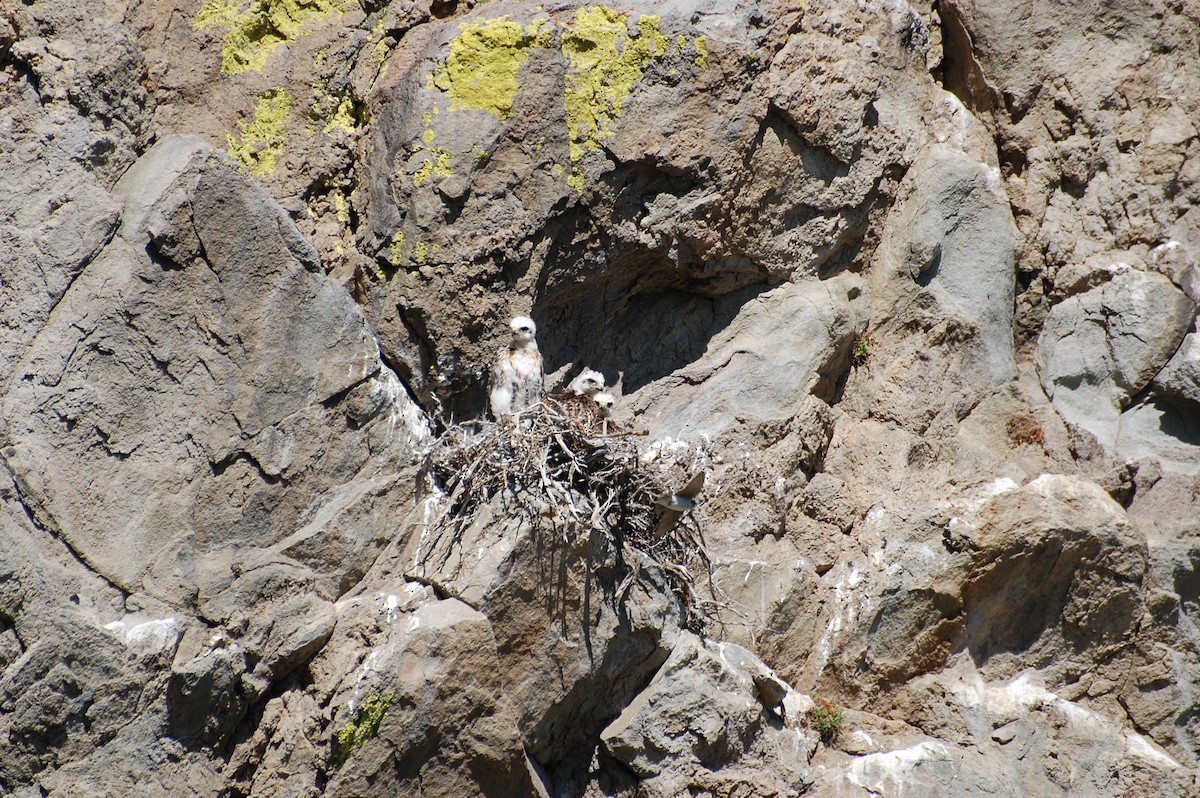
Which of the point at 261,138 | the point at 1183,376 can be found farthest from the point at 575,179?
the point at 1183,376

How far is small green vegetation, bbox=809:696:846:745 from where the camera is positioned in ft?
18.0

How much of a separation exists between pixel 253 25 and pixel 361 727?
374 cm

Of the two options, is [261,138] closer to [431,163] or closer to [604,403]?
[431,163]

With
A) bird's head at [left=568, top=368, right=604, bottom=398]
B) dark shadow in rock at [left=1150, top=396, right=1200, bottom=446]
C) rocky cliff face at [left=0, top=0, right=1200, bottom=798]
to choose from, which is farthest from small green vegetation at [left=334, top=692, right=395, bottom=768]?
dark shadow in rock at [left=1150, top=396, right=1200, bottom=446]

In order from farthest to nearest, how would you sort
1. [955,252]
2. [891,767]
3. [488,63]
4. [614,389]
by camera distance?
[955,252] < [614,389] < [488,63] < [891,767]

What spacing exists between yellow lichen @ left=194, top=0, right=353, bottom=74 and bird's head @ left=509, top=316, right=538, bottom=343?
1984 mm

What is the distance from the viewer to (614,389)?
20.6 ft

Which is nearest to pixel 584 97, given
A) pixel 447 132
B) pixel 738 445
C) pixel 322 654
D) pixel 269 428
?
pixel 447 132

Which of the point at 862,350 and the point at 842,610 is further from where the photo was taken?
the point at 862,350

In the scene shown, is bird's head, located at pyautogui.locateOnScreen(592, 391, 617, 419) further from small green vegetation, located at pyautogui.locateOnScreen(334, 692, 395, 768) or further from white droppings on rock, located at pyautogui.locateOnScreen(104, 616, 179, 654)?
white droppings on rock, located at pyautogui.locateOnScreen(104, 616, 179, 654)

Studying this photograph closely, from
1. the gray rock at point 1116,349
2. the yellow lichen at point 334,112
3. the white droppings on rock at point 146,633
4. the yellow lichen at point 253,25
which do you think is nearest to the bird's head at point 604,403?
the yellow lichen at point 334,112

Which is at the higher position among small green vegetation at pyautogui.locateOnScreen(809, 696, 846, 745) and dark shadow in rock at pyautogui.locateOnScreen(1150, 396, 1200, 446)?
dark shadow in rock at pyautogui.locateOnScreen(1150, 396, 1200, 446)

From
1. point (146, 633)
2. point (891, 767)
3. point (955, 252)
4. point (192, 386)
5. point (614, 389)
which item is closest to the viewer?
point (146, 633)

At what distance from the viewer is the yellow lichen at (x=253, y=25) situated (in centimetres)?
580
